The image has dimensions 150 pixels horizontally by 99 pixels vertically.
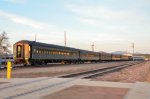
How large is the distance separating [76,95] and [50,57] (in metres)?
41.0

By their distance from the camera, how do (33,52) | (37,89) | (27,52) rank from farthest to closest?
(33,52) < (27,52) < (37,89)

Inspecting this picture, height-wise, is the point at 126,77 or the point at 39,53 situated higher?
the point at 39,53

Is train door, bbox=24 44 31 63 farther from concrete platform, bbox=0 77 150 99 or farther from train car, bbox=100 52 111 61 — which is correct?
train car, bbox=100 52 111 61

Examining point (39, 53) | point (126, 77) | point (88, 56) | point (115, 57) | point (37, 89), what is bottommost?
point (126, 77)

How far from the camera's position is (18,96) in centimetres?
1117

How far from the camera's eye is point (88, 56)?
A: 80.8 m

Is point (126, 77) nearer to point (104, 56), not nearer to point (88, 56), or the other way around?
point (88, 56)

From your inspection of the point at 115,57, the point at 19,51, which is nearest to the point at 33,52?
the point at 19,51

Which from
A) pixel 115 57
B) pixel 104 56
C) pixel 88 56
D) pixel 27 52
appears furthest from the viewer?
pixel 115 57

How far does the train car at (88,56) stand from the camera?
7486 centimetres

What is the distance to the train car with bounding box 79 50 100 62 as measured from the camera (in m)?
74.9

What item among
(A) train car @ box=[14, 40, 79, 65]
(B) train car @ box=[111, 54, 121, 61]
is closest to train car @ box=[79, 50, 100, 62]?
(A) train car @ box=[14, 40, 79, 65]

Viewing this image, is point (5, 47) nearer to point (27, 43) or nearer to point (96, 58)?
point (96, 58)

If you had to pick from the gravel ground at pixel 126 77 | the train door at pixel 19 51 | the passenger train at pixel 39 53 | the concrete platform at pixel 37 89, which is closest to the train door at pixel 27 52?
the passenger train at pixel 39 53
